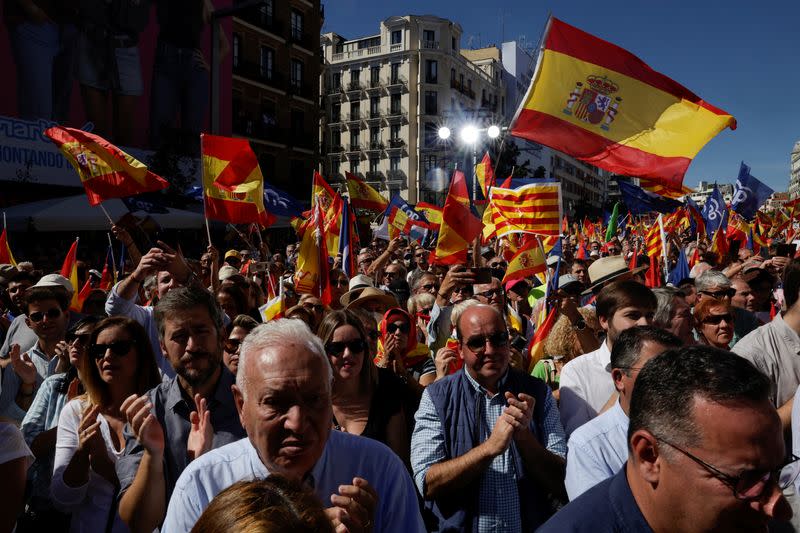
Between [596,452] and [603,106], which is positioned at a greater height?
[603,106]

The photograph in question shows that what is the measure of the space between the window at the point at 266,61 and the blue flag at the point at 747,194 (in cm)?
2459

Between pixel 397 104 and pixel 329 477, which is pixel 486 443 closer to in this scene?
pixel 329 477

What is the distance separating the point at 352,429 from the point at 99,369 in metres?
1.20

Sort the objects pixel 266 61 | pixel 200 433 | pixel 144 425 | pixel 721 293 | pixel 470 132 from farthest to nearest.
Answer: pixel 266 61 → pixel 470 132 → pixel 721 293 → pixel 200 433 → pixel 144 425

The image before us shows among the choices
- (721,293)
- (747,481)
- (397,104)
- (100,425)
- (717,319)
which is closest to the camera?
(747,481)

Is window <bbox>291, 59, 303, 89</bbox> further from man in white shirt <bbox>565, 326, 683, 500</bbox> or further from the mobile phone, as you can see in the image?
man in white shirt <bbox>565, 326, 683, 500</bbox>

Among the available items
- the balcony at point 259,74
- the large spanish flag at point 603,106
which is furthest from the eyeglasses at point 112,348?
the balcony at point 259,74

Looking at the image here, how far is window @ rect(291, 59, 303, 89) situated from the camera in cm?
3509

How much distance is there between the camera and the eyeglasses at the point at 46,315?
4473 mm

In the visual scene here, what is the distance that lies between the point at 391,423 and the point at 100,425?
50.4 inches

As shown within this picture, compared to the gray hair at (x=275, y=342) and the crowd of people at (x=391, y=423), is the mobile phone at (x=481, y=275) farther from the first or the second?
the gray hair at (x=275, y=342)

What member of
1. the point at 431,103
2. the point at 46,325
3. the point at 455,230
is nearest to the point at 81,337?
the point at 46,325

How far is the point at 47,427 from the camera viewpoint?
328cm

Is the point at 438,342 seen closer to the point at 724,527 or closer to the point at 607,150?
the point at 607,150
